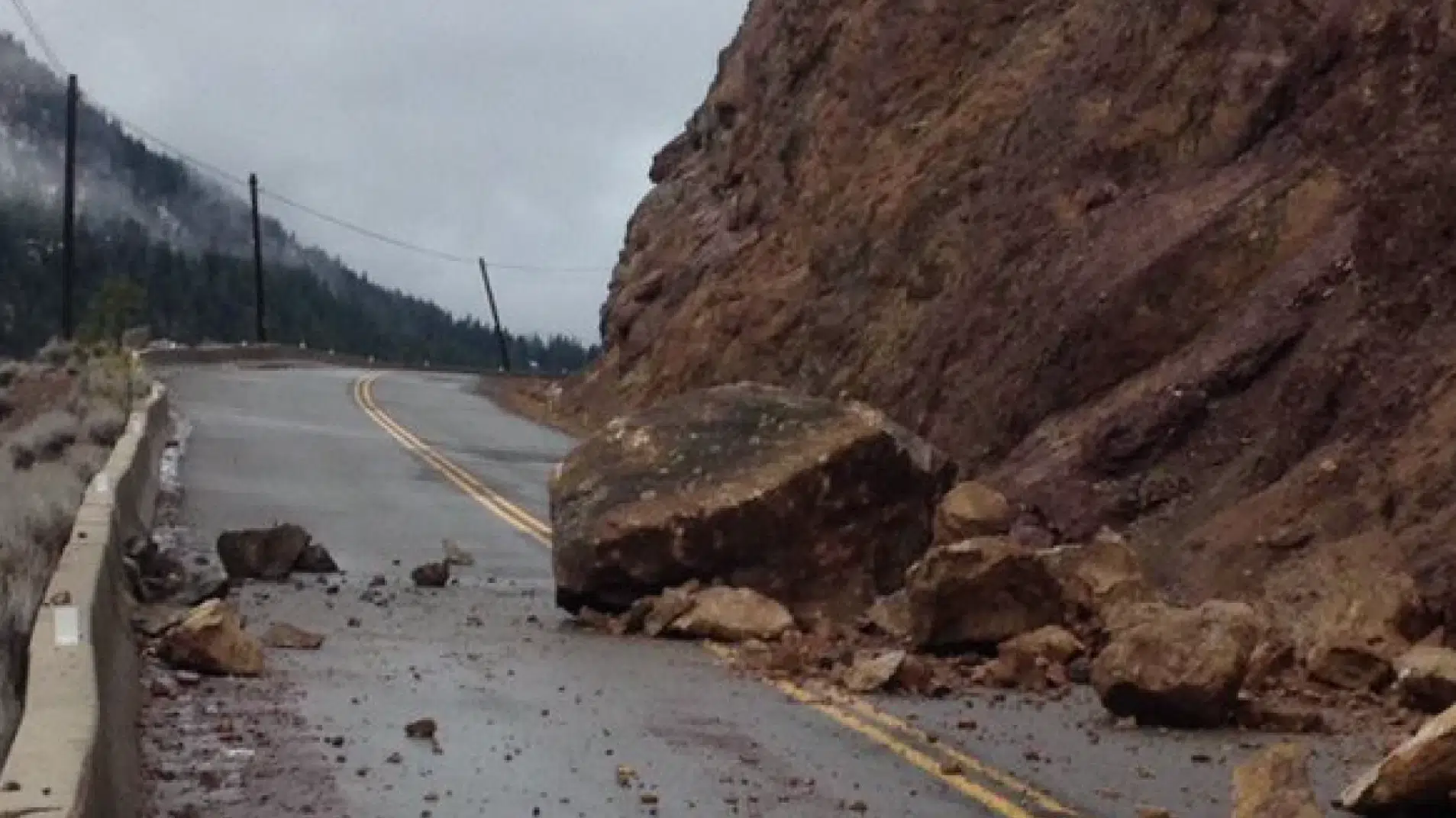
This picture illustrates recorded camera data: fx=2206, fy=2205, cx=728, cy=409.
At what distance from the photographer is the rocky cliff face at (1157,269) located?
14.8m

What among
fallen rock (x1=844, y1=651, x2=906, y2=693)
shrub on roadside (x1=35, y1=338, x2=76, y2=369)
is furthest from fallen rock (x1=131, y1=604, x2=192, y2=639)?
shrub on roadside (x1=35, y1=338, x2=76, y2=369)

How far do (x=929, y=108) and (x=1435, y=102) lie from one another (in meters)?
14.8

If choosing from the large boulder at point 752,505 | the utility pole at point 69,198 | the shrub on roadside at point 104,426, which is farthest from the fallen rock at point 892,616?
the utility pole at point 69,198

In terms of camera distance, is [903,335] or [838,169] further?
[838,169]

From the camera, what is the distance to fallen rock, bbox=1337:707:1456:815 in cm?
792

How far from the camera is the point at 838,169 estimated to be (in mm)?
31969

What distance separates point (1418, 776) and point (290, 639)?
6964mm

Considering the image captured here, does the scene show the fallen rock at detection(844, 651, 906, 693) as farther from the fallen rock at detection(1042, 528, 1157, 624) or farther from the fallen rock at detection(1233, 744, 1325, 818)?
the fallen rock at detection(1233, 744, 1325, 818)

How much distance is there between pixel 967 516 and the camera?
603 inches

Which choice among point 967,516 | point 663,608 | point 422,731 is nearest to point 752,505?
point 663,608

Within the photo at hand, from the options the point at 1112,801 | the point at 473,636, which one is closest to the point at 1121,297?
the point at 473,636

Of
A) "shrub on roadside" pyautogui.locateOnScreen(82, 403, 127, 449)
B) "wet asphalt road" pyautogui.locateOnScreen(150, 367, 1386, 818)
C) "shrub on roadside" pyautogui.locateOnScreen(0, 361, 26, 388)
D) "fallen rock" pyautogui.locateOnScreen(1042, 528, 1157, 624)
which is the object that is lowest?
"wet asphalt road" pyautogui.locateOnScreen(150, 367, 1386, 818)

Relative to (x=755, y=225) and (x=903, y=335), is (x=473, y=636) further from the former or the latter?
(x=755, y=225)

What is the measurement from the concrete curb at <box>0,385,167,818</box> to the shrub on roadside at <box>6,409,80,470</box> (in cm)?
735
